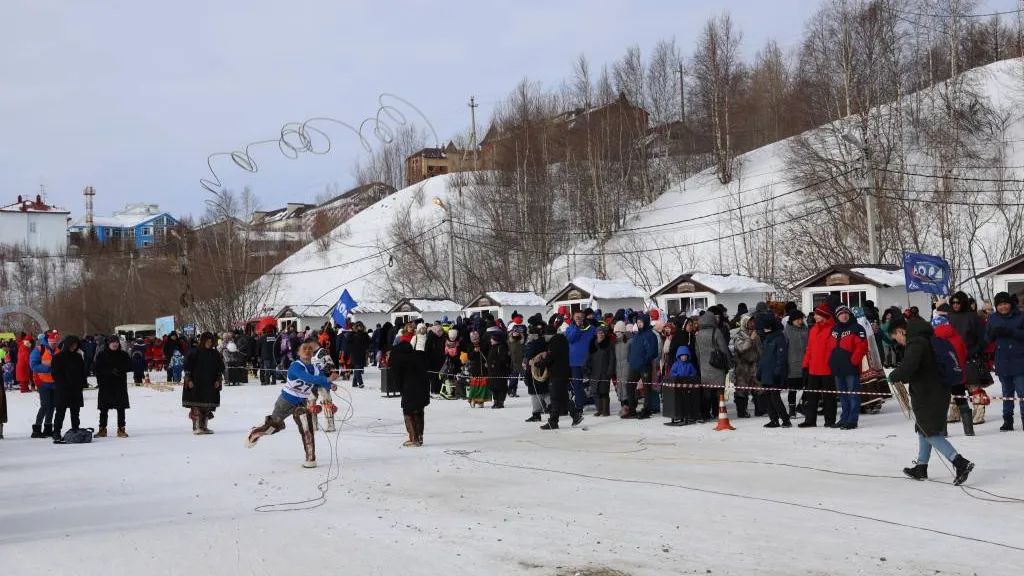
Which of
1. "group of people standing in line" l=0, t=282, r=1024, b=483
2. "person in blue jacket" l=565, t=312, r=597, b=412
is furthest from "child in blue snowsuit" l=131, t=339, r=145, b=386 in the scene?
"person in blue jacket" l=565, t=312, r=597, b=412

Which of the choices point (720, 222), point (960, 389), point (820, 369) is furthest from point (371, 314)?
point (960, 389)

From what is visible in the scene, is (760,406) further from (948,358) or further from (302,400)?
(302,400)

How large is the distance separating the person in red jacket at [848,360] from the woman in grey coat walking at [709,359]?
6.35 ft

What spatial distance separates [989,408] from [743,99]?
66.2 meters

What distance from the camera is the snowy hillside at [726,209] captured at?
56.4 meters

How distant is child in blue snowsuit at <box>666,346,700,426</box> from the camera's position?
50.0ft

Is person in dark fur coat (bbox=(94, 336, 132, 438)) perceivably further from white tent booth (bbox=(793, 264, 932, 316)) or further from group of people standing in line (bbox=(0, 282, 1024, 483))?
white tent booth (bbox=(793, 264, 932, 316))

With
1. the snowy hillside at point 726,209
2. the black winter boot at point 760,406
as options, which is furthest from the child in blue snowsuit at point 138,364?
the snowy hillside at point 726,209

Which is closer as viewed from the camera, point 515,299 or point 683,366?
point 683,366

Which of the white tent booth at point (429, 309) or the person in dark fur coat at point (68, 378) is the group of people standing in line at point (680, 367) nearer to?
the person in dark fur coat at point (68, 378)

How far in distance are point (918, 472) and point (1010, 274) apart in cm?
1870

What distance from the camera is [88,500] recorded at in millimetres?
9758

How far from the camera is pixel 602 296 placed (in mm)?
38500

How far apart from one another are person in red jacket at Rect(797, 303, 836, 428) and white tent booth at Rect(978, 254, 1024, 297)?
13.9 m
